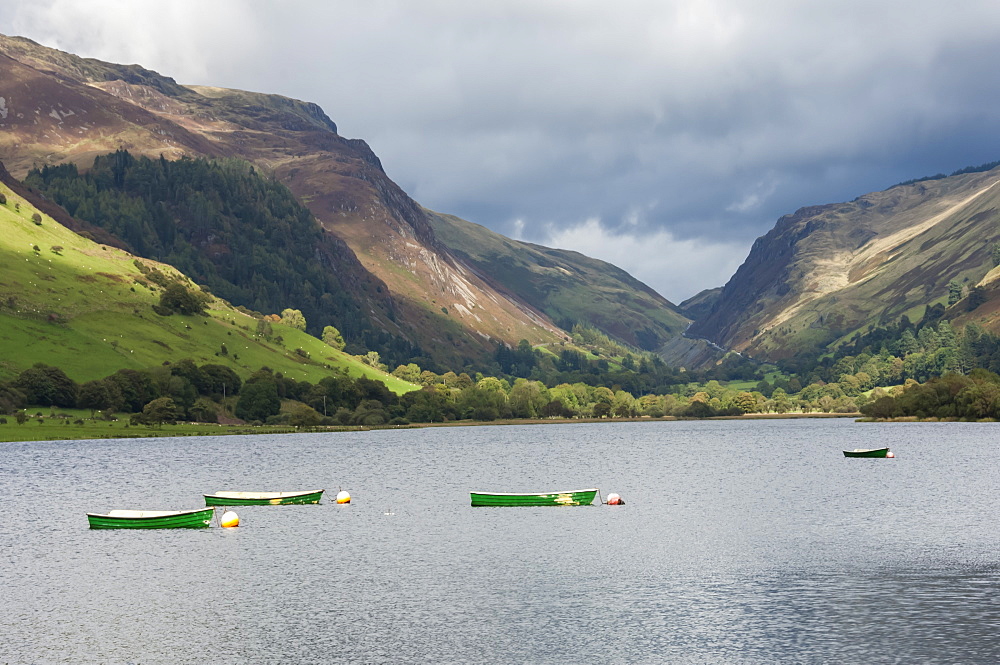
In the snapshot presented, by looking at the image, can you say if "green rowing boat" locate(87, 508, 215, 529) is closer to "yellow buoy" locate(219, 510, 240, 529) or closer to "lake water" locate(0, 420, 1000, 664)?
"lake water" locate(0, 420, 1000, 664)

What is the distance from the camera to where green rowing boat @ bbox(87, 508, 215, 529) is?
9575 cm

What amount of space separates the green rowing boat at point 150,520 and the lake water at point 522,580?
4.09 ft

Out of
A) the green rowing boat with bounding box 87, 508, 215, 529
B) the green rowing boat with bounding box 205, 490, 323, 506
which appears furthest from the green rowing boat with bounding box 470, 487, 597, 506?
the green rowing boat with bounding box 87, 508, 215, 529

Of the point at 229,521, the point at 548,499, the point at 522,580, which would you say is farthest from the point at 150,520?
the point at 522,580

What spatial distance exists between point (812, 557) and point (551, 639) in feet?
108

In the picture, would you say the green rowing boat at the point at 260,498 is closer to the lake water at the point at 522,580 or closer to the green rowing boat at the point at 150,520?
the lake water at the point at 522,580

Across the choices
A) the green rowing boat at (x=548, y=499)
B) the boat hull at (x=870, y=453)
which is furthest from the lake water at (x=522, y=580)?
the boat hull at (x=870, y=453)

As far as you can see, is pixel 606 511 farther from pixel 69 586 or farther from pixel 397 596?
pixel 69 586

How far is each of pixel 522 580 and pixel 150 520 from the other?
45.4 m

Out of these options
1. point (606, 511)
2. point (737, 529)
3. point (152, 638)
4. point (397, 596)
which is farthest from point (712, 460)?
point (152, 638)

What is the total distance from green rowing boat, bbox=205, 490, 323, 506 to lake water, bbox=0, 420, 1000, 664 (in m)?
1.51

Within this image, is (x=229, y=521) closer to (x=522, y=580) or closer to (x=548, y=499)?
(x=548, y=499)

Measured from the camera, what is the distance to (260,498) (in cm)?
11912

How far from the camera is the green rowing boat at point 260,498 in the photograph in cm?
11738
